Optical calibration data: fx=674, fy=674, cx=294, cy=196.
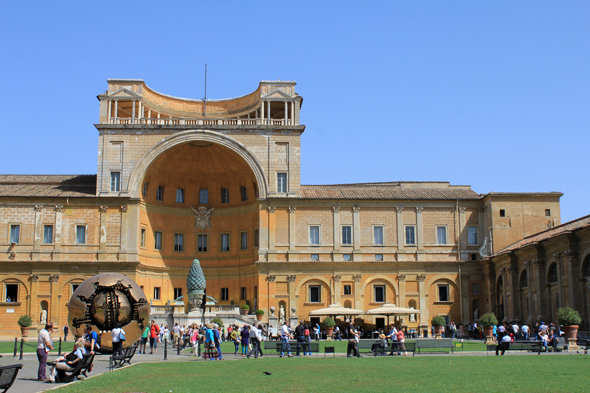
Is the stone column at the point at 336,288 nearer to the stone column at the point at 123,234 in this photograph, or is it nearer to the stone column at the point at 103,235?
the stone column at the point at 123,234

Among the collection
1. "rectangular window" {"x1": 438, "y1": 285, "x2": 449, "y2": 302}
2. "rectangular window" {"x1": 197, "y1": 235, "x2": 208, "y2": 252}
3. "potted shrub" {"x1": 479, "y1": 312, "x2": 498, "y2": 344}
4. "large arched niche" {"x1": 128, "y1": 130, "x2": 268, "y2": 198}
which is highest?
"large arched niche" {"x1": 128, "y1": 130, "x2": 268, "y2": 198}

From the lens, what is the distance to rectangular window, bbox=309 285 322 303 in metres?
50.1

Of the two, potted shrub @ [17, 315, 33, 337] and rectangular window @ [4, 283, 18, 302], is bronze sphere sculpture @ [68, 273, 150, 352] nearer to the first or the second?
potted shrub @ [17, 315, 33, 337]

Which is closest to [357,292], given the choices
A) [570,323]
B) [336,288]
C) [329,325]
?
[336,288]

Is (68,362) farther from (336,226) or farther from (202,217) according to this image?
(202,217)

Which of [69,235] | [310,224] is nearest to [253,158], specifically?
[310,224]

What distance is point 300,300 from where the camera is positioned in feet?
164

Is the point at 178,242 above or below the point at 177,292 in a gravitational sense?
above

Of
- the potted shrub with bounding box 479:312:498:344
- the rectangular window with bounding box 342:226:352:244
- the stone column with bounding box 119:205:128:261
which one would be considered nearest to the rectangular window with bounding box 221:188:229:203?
the stone column with bounding box 119:205:128:261

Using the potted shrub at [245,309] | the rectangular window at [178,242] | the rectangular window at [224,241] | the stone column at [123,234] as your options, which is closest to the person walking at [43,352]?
the potted shrub at [245,309]

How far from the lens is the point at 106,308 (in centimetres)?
2470

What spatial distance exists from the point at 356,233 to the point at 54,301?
2257 cm

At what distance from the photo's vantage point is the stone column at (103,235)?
161 feet

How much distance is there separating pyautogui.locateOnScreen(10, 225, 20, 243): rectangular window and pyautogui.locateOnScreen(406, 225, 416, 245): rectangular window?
94.7 feet
